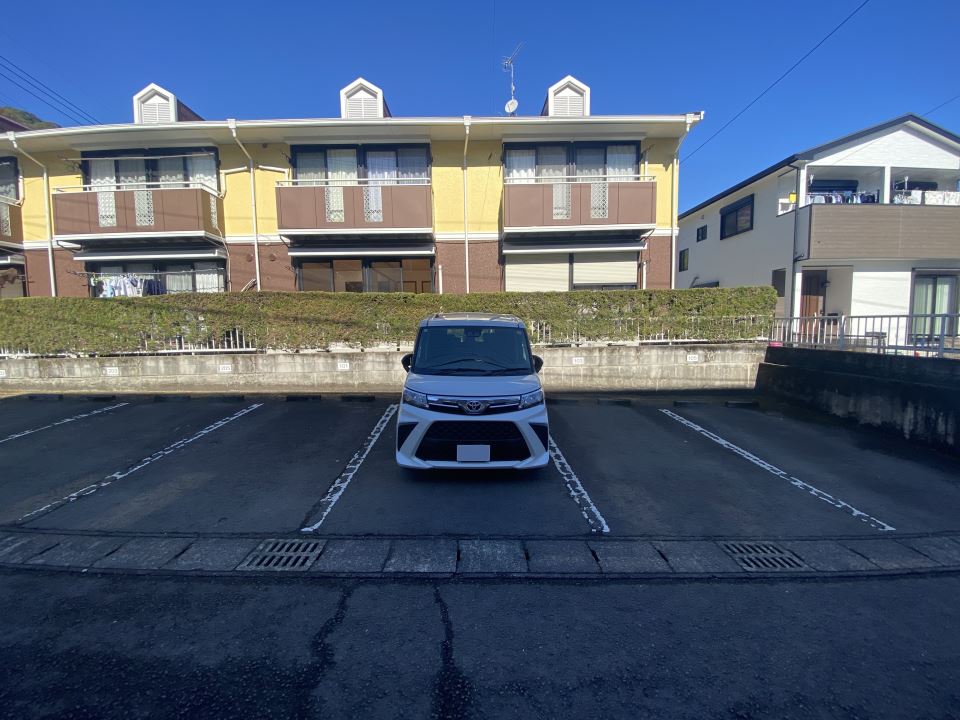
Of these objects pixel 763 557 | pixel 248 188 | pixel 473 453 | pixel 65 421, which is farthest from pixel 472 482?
pixel 248 188

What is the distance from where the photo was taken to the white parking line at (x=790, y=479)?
12.8 feet

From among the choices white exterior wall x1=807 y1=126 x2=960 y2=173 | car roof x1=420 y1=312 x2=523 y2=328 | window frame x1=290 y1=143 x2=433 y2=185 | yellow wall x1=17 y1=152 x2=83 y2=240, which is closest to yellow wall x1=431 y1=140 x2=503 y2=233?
window frame x1=290 y1=143 x2=433 y2=185

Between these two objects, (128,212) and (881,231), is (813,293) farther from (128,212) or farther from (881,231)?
(128,212)

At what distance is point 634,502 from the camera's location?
425 cm

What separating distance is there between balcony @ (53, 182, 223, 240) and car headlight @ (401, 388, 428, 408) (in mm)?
9953

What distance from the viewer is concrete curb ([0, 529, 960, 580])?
10.0 feet

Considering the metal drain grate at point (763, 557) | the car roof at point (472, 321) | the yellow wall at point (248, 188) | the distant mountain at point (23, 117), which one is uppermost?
the distant mountain at point (23, 117)

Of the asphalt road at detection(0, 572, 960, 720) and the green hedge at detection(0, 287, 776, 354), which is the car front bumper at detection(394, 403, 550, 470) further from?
the green hedge at detection(0, 287, 776, 354)

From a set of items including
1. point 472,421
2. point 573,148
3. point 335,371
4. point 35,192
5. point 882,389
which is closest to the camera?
point 472,421

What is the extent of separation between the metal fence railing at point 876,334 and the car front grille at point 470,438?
5757 millimetres

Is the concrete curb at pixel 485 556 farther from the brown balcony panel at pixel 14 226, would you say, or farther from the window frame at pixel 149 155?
the brown balcony panel at pixel 14 226

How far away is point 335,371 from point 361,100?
7.93 meters

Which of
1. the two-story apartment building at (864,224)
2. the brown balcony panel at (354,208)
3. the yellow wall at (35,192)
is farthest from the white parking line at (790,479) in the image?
the yellow wall at (35,192)

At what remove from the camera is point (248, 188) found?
39.8ft
